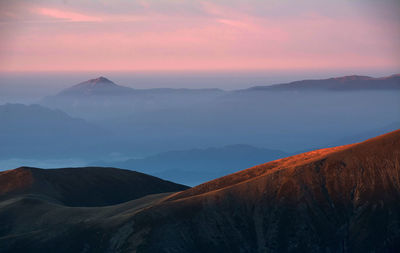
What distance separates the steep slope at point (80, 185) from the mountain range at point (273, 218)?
38.3 meters

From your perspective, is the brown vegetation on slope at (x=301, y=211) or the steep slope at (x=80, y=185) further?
the steep slope at (x=80, y=185)

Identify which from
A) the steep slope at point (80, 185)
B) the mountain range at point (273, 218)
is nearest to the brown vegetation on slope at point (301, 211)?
the mountain range at point (273, 218)

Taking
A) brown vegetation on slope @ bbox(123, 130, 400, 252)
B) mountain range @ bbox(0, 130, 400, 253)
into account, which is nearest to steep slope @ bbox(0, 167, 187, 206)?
mountain range @ bbox(0, 130, 400, 253)

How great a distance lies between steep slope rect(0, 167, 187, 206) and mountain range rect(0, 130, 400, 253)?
3829 cm

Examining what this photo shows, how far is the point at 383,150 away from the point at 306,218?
2239cm

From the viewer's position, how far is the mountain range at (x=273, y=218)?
4033 inches

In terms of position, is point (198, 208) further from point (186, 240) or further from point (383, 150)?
point (383, 150)

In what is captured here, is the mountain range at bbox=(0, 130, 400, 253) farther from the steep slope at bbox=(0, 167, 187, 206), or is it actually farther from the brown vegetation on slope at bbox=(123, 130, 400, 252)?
the steep slope at bbox=(0, 167, 187, 206)

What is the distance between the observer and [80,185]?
171625 mm

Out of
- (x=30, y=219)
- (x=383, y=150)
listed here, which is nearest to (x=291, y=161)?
(x=383, y=150)

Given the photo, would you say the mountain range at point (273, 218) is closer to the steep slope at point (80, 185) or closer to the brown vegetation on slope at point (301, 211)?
the brown vegetation on slope at point (301, 211)

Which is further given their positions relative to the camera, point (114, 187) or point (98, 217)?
point (114, 187)

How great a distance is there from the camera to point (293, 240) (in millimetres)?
103375

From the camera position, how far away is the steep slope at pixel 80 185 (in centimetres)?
15788
